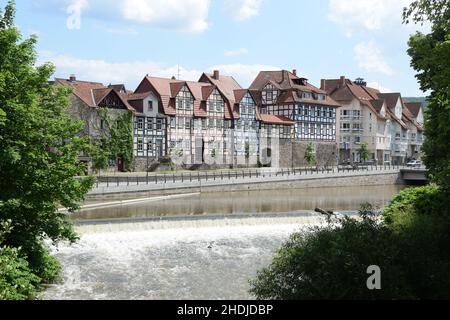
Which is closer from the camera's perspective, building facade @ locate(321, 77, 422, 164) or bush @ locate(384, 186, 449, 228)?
bush @ locate(384, 186, 449, 228)

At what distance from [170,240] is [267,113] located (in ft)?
177

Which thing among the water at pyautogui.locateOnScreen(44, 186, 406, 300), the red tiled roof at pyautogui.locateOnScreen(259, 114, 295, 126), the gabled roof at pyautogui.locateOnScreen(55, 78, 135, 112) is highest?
the gabled roof at pyautogui.locateOnScreen(55, 78, 135, 112)

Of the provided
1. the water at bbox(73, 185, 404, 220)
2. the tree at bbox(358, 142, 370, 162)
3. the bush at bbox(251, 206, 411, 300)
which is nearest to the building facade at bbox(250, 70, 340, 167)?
the tree at bbox(358, 142, 370, 162)

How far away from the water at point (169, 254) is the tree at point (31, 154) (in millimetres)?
2236

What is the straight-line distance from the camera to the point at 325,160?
80.9 meters

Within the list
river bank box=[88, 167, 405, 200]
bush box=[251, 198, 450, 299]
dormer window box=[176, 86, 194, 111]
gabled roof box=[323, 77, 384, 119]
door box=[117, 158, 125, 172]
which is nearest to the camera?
bush box=[251, 198, 450, 299]

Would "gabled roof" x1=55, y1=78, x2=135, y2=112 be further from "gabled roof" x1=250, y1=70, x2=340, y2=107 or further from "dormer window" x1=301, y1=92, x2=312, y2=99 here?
"dormer window" x1=301, y1=92, x2=312, y2=99

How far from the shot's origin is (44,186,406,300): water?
1800cm

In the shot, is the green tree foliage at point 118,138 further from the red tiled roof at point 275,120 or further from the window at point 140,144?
the red tiled roof at point 275,120

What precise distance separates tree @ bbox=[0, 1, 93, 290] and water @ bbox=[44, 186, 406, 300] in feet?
7.34

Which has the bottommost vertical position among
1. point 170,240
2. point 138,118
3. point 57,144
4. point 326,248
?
point 170,240
